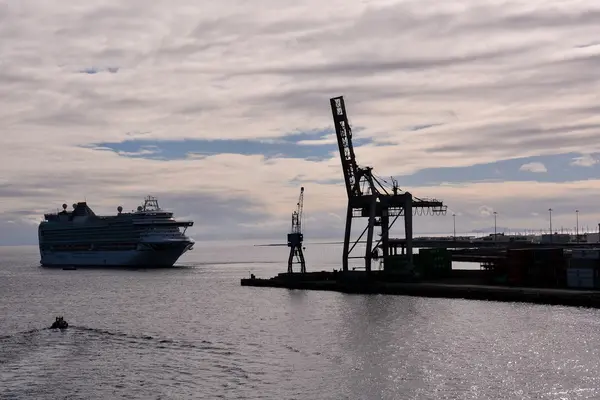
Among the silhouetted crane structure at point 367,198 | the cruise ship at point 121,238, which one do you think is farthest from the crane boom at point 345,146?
the cruise ship at point 121,238

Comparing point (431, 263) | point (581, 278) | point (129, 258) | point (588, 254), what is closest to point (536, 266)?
point (581, 278)

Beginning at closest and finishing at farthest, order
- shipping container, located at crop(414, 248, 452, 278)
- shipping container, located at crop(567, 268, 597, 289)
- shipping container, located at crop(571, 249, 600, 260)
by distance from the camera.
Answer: shipping container, located at crop(571, 249, 600, 260) < shipping container, located at crop(567, 268, 597, 289) < shipping container, located at crop(414, 248, 452, 278)

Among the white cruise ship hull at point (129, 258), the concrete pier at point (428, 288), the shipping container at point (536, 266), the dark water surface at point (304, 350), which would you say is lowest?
the dark water surface at point (304, 350)

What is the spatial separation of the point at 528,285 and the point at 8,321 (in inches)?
2313

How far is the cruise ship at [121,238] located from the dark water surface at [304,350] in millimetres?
78712

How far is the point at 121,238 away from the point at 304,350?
421 ft

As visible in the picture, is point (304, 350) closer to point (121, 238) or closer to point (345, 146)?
point (345, 146)

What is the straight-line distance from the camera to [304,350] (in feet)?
190

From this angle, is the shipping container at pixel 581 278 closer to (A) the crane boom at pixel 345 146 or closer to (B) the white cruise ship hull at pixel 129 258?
(A) the crane boom at pixel 345 146

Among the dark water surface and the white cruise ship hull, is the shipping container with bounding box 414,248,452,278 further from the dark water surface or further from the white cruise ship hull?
the white cruise ship hull

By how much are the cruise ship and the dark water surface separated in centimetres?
7871

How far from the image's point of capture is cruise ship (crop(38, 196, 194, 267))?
175 meters

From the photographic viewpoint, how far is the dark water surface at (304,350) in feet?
150

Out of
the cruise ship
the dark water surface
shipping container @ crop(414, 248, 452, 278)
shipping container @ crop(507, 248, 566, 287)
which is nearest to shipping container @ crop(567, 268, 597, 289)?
shipping container @ crop(507, 248, 566, 287)
